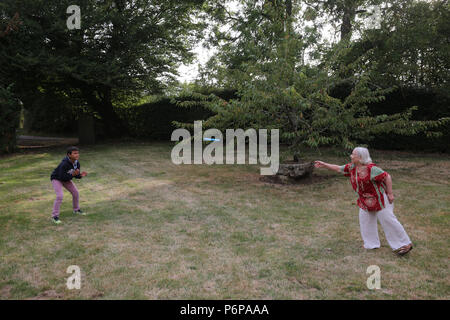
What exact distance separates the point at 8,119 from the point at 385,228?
53.1ft

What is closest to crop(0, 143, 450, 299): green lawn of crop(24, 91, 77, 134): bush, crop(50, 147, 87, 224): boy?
crop(50, 147, 87, 224): boy

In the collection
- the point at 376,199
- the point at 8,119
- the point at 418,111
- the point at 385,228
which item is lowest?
the point at 385,228

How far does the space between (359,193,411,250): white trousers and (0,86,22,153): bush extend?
15.2 meters

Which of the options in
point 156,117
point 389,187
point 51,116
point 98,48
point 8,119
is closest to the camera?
point 389,187

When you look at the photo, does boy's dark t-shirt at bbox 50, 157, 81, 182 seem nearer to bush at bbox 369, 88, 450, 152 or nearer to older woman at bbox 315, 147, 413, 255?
older woman at bbox 315, 147, 413, 255

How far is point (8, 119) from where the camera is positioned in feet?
48.3

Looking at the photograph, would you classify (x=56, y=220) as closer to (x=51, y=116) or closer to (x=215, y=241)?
(x=215, y=241)

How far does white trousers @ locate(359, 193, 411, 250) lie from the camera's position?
14.5 feet

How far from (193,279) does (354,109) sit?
713 centimetres

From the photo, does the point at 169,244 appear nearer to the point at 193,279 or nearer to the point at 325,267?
the point at 193,279

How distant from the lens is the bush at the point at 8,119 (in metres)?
14.1

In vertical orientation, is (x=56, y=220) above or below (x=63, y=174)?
below

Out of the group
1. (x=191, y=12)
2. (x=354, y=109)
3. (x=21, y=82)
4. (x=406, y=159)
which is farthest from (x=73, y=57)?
(x=406, y=159)

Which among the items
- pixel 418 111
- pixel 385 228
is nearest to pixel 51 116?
pixel 418 111
